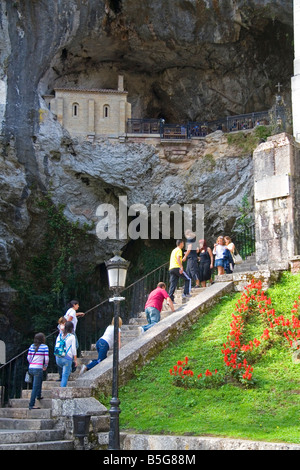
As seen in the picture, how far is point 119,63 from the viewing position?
28.4m

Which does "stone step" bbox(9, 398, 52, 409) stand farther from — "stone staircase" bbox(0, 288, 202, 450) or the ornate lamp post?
the ornate lamp post

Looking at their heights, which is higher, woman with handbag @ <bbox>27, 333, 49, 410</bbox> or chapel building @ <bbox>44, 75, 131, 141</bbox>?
chapel building @ <bbox>44, 75, 131, 141</bbox>

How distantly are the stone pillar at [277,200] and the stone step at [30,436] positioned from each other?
740 cm

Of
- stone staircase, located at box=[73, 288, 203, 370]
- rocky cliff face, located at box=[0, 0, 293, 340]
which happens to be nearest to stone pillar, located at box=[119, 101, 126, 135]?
rocky cliff face, located at box=[0, 0, 293, 340]

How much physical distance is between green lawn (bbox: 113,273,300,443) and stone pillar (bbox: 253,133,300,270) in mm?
3189

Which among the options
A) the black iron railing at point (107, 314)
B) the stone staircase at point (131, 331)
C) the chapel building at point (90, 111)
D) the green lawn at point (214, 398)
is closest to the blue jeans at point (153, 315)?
the stone staircase at point (131, 331)

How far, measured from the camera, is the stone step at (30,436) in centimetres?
809

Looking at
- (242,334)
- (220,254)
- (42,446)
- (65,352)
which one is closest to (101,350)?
(65,352)

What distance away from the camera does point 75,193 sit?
2459 centimetres

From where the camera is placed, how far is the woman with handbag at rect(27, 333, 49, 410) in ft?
31.6

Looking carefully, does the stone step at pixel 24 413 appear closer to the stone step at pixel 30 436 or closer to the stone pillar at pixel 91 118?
the stone step at pixel 30 436

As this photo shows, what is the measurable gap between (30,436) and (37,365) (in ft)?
5.45

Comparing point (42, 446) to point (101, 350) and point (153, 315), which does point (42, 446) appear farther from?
point (153, 315)

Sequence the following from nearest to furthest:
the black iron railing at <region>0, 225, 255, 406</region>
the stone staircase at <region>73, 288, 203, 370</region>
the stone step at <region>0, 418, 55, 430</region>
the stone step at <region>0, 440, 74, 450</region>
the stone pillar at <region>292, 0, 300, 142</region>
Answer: the stone step at <region>0, 440, 74, 450</region> < the stone step at <region>0, 418, 55, 430</region> < the stone staircase at <region>73, 288, 203, 370</region> < the stone pillar at <region>292, 0, 300, 142</region> < the black iron railing at <region>0, 225, 255, 406</region>
